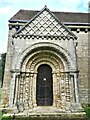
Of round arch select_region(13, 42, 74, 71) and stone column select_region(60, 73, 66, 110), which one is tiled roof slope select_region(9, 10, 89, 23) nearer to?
round arch select_region(13, 42, 74, 71)

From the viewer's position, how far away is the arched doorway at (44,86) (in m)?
12.6

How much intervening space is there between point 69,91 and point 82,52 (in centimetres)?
452

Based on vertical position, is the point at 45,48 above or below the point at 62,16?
below

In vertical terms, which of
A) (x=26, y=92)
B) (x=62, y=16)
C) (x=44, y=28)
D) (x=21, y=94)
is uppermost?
(x=62, y=16)

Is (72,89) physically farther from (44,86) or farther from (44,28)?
(44,28)

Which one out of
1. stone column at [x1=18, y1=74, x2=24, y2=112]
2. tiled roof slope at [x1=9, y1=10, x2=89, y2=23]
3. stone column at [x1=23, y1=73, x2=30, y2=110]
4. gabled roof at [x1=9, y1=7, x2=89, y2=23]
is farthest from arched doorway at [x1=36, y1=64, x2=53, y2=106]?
tiled roof slope at [x1=9, y1=10, x2=89, y2=23]

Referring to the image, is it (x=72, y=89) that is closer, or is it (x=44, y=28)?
(x=72, y=89)

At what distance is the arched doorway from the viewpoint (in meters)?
12.6

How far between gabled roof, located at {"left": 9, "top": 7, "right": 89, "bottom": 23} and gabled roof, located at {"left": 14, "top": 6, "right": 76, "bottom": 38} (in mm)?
2797

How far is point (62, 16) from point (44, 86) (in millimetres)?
8219

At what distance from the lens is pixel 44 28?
1278 centimetres

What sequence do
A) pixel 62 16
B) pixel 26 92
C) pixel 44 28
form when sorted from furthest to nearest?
pixel 62 16 < pixel 44 28 < pixel 26 92

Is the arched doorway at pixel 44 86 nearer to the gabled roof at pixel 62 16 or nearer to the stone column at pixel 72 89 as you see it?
the stone column at pixel 72 89

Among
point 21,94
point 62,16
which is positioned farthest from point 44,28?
point 62,16
